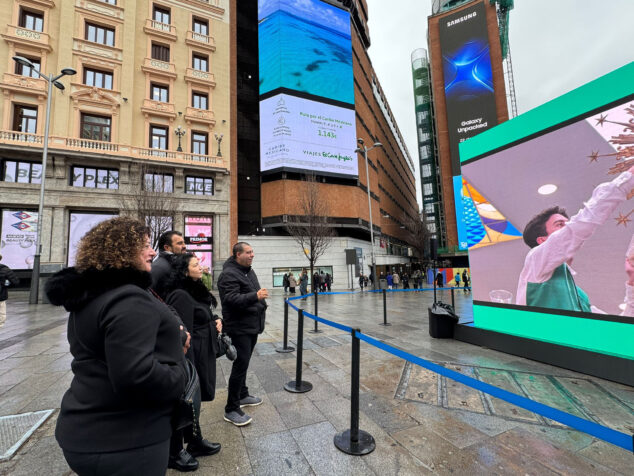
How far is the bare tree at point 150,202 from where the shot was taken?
16.9 meters

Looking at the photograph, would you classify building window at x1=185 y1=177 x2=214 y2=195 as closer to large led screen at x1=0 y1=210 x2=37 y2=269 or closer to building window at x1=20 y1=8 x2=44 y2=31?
large led screen at x1=0 y1=210 x2=37 y2=269

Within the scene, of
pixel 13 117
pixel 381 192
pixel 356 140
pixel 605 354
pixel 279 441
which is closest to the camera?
pixel 279 441

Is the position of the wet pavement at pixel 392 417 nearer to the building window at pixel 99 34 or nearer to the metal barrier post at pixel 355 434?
the metal barrier post at pixel 355 434

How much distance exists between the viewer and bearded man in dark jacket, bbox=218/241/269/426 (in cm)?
335

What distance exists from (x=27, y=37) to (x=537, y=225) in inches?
1194

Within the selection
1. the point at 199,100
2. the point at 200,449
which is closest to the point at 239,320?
the point at 200,449

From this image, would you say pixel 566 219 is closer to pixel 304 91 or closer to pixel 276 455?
pixel 276 455

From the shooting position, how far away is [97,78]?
21531 millimetres

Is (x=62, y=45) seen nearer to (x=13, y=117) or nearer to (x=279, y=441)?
(x=13, y=117)

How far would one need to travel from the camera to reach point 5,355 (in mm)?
5887

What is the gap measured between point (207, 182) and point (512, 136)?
22.3 metres

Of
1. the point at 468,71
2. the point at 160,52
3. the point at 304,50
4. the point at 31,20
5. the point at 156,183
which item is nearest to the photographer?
the point at 156,183

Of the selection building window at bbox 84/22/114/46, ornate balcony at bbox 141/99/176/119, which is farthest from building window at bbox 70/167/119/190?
building window at bbox 84/22/114/46

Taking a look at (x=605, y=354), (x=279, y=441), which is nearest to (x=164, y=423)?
(x=279, y=441)
